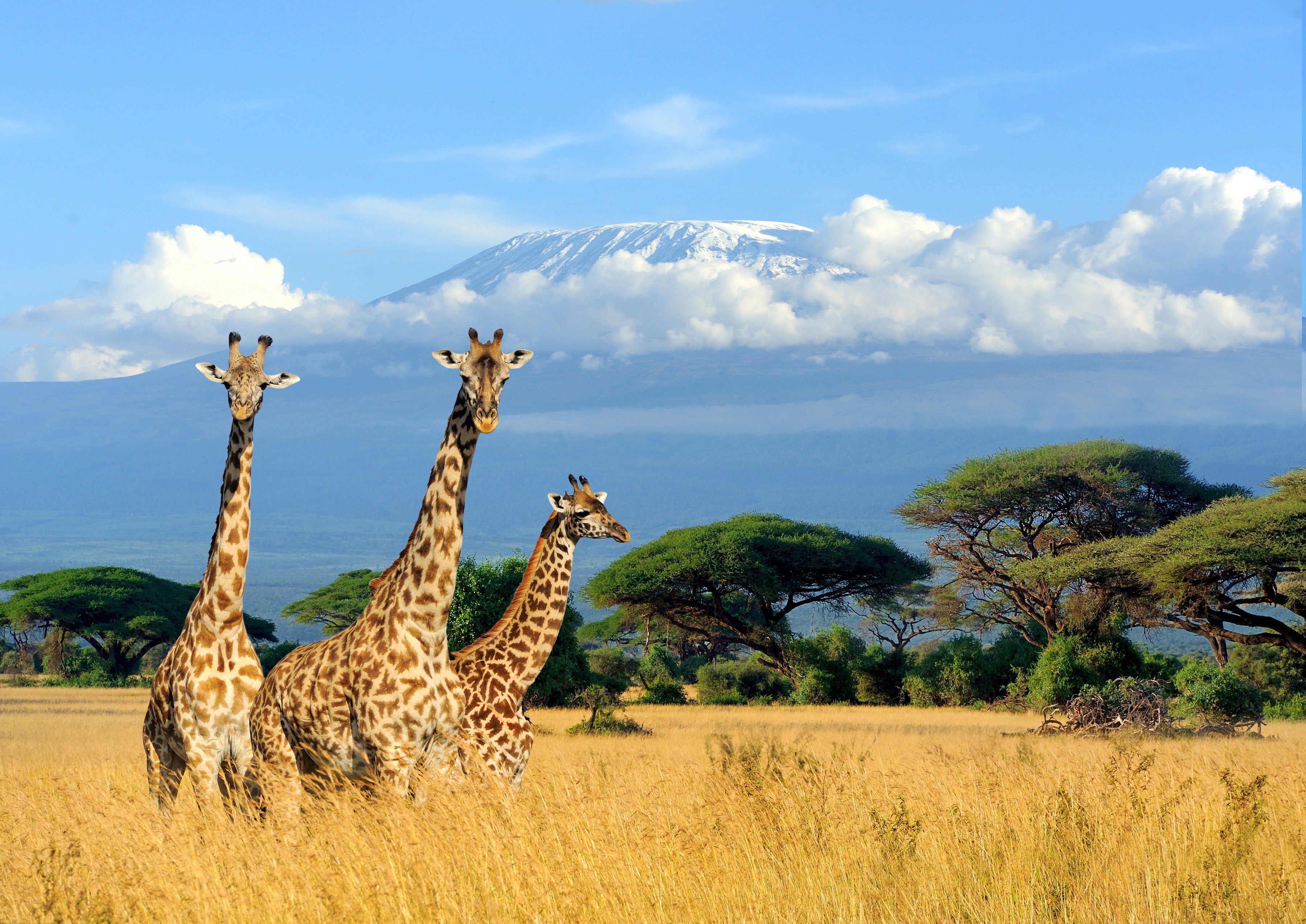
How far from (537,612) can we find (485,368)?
10.7 feet

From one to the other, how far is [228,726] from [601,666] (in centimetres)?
4162

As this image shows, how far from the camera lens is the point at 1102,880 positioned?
802cm

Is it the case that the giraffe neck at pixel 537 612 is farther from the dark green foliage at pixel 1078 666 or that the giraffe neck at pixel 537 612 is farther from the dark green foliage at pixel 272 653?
the dark green foliage at pixel 272 653

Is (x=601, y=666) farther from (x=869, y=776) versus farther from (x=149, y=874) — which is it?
(x=149, y=874)

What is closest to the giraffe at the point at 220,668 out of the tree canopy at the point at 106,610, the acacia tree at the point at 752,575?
the acacia tree at the point at 752,575

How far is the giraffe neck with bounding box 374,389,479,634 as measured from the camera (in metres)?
8.38

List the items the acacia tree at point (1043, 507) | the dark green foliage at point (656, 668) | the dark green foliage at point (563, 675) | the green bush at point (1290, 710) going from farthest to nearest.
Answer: the dark green foliage at point (656, 668)
the acacia tree at point (1043, 507)
the green bush at point (1290, 710)
the dark green foliage at point (563, 675)

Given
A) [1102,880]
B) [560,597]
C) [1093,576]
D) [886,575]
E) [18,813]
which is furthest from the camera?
[886,575]

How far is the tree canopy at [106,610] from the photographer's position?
166 feet

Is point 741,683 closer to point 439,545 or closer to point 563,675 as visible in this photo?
point 563,675

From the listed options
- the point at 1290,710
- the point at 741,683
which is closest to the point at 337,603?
the point at 741,683

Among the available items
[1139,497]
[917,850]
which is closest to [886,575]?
[1139,497]

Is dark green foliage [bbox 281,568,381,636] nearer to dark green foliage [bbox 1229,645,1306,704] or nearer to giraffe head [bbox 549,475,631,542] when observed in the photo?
dark green foliage [bbox 1229,645,1306,704]

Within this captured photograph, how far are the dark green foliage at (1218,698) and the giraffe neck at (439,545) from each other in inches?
919
